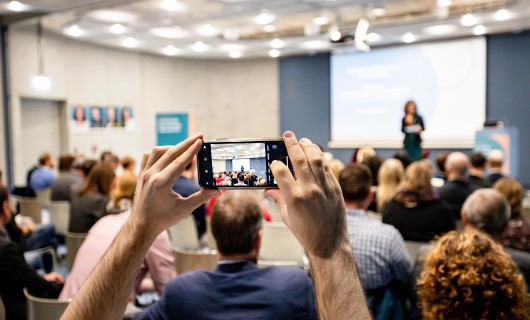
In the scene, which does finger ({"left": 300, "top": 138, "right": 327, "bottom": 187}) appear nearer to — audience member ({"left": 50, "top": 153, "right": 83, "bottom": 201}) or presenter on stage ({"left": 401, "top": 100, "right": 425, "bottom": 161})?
audience member ({"left": 50, "top": 153, "right": 83, "bottom": 201})

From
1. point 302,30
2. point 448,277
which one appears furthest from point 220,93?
point 448,277

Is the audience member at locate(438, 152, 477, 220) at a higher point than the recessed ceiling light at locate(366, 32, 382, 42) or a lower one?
lower

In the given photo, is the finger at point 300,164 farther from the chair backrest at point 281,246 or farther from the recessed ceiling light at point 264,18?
the recessed ceiling light at point 264,18

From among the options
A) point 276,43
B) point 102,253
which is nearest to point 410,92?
point 276,43

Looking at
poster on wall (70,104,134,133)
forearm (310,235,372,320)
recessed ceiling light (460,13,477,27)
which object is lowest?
forearm (310,235,372,320)

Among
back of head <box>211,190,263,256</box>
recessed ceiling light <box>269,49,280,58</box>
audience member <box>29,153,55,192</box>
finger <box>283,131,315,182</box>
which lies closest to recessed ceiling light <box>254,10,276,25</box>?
recessed ceiling light <box>269,49,280,58</box>

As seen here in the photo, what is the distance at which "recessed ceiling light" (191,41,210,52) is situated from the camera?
11.7 m

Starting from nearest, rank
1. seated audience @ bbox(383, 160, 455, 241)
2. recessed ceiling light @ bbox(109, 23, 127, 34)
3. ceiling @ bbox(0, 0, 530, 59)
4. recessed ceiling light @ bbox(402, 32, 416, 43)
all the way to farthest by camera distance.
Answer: seated audience @ bbox(383, 160, 455, 241) → ceiling @ bbox(0, 0, 530, 59) → recessed ceiling light @ bbox(109, 23, 127, 34) → recessed ceiling light @ bbox(402, 32, 416, 43)

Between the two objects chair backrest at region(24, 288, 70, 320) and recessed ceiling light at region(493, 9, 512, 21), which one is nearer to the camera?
chair backrest at region(24, 288, 70, 320)

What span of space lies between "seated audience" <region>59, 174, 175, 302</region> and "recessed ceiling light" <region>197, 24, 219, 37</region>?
768cm

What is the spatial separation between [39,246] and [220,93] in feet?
31.3

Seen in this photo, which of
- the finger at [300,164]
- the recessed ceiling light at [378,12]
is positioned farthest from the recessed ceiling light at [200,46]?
the finger at [300,164]

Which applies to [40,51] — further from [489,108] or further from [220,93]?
[489,108]

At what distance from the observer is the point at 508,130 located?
7711mm
